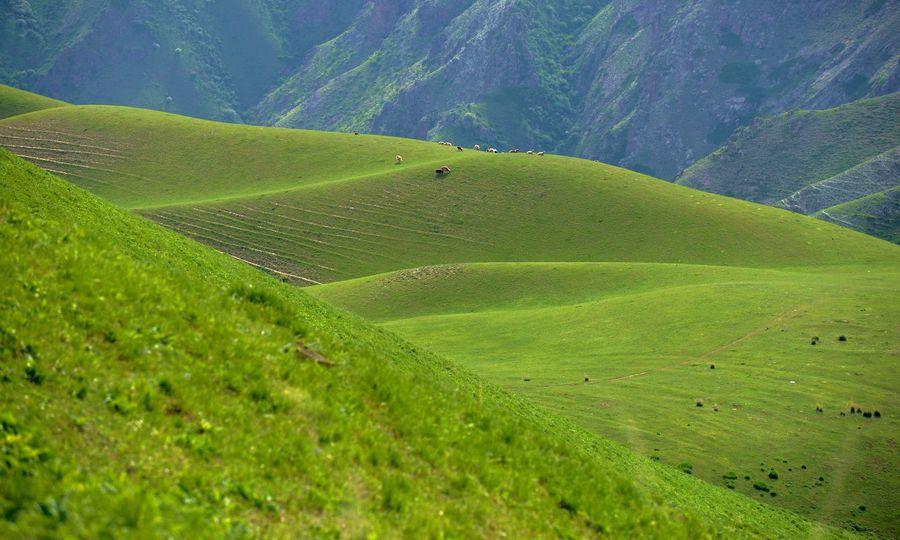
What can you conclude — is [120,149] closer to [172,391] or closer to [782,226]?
[782,226]

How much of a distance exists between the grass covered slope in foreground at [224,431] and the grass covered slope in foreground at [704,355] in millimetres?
36428

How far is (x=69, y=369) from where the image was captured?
11.9 meters

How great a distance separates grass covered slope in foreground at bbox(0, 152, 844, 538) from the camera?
10.2 metres

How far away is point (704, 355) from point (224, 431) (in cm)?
6833

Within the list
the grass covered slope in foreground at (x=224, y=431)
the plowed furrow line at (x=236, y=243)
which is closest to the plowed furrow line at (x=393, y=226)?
the plowed furrow line at (x=236, y=243)

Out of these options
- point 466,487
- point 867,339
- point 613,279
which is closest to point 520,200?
point 613,279

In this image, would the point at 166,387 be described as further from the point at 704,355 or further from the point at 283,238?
the point at 283,238

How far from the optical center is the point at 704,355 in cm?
7488

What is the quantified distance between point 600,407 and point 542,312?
3928cm

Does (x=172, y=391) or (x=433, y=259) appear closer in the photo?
(x=172, y=391)

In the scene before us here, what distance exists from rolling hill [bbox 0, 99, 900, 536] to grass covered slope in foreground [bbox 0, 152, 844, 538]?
20205mm

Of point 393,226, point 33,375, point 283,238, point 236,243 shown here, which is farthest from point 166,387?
point 393,226

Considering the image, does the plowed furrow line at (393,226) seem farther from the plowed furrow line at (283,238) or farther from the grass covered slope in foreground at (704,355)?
the grass covered slope in foreground at (704,355)

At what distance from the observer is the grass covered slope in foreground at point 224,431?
10188 millimetres
